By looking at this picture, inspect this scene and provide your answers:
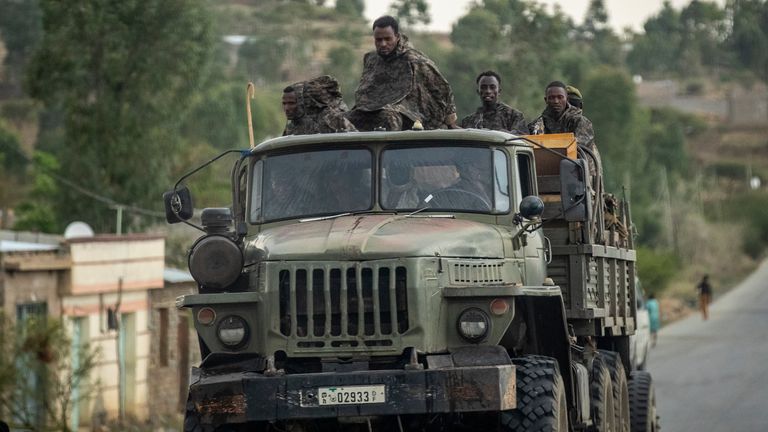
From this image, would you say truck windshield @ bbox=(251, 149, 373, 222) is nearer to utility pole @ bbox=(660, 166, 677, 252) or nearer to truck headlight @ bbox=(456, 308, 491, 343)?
truck headlight @ bbox=(456, 308, 491, 343)

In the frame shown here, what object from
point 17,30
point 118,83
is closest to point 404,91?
point 118,83

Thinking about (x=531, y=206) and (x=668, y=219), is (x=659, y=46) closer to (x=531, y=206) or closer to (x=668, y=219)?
(x=668, y=219)

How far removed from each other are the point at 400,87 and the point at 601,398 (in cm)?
275

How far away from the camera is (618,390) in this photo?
14.9 metres

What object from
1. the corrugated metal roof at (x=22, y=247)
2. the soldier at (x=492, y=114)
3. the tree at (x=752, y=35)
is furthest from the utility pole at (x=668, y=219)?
the tree at (x=752, y=35)

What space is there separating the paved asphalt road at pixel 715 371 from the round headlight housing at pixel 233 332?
14.1m

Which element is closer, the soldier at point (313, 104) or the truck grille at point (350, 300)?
the truck grille at point (350, 300)

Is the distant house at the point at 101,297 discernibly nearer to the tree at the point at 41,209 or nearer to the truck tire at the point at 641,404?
the tree at the point at 41,209

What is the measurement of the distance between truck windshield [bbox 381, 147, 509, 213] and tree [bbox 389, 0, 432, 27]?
76160mm

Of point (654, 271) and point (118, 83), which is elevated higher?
point (118, 83)

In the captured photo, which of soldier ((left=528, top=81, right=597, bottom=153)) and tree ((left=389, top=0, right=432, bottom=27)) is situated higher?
tree ((left=389, top=0, right=432, bottom=27))

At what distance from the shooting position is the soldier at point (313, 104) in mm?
13617

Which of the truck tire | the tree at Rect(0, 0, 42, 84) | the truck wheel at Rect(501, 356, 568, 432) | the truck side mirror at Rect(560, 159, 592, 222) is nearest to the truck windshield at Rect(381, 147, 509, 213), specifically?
the truck side mirror at Rect(560, 159, 592, 222)

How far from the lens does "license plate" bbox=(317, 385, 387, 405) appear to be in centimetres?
1042
